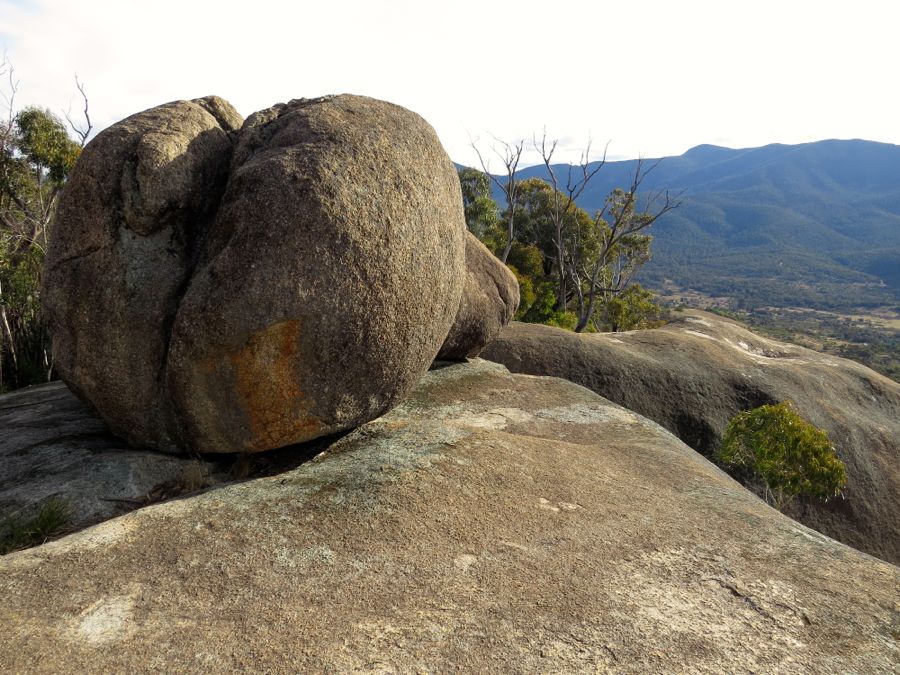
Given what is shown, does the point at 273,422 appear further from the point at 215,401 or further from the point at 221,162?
the point at 221,162

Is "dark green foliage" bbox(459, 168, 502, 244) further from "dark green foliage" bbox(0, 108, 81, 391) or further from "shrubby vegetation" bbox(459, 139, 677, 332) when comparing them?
"dark green foliage" bbox(0, 108, 81, 391)

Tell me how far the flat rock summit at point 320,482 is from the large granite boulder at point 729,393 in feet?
19.6

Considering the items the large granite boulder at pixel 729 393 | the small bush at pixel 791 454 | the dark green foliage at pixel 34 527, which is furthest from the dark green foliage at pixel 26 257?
the small bush at pixel 791 454

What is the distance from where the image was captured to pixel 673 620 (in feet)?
17.5

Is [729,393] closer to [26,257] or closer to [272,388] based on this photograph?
[272,388]

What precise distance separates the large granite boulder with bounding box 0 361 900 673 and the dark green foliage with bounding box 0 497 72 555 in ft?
2.14

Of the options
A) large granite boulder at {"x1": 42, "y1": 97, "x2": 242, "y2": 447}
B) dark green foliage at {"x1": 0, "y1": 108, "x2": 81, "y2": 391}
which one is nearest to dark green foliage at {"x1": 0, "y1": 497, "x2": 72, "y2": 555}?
large granite boulder at {"x1": 42, "y1": 97, "x2": 242, "y2": 447}

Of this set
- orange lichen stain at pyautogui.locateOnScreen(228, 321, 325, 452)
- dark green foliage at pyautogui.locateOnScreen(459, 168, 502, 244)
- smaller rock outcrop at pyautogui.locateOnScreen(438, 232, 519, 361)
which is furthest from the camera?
dark green foliage at pyautogui.locateOnScreen(459, 168, 502, 244)

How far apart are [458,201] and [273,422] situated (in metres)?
4.65

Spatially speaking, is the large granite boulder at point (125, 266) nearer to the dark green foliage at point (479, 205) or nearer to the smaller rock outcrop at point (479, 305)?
the smaller rock outcrop at point (479, 305)

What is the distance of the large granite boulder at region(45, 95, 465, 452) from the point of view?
727cm

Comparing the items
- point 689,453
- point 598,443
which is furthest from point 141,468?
point 689,453

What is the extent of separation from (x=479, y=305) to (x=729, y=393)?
343 inches

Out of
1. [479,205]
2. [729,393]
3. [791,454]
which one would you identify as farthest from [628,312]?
[791,454]
